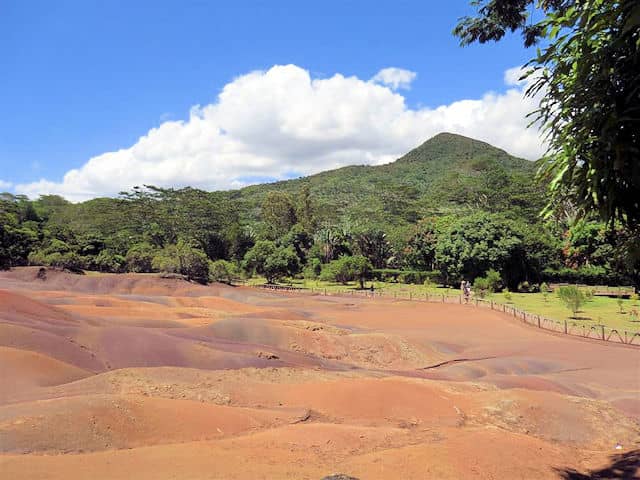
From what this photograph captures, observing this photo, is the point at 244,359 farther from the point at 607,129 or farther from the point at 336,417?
the point at 607,129

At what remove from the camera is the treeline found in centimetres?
4719

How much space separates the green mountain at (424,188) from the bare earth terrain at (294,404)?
5784 mm

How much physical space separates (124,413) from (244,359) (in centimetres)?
680

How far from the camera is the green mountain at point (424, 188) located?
6862 cm

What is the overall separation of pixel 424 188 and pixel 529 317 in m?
112

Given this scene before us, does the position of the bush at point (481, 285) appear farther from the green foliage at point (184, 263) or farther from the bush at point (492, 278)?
the green foliage at point (184, 263)

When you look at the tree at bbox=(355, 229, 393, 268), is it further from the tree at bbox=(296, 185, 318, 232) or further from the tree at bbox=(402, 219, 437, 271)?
the tree at bbox=(296, 185, 318, 232)

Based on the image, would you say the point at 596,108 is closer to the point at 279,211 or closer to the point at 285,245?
the point at 285,245

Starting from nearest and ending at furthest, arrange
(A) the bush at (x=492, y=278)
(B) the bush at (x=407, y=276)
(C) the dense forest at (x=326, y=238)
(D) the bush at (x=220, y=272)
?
(A) the bush at (x=492, y=278)
(C) the dense forest at (x=326, y=238)
(D) the bush at (x=220, y=272)
(B) the bush at (x=407, y=276)

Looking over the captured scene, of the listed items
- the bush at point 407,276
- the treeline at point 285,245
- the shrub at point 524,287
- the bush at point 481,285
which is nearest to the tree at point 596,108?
the treeline at point 285,245

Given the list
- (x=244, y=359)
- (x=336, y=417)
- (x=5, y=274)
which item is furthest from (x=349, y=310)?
(x=5, y=274)

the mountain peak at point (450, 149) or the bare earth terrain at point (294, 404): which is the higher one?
the mountain peak at point (450, 149)

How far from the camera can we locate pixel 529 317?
2906 cm

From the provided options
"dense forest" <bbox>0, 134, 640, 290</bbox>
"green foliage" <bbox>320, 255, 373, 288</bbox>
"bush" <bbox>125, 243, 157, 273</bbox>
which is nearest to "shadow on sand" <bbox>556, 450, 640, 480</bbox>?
"dense forest" <bbox>0, 134, 640, 290</bbox>
